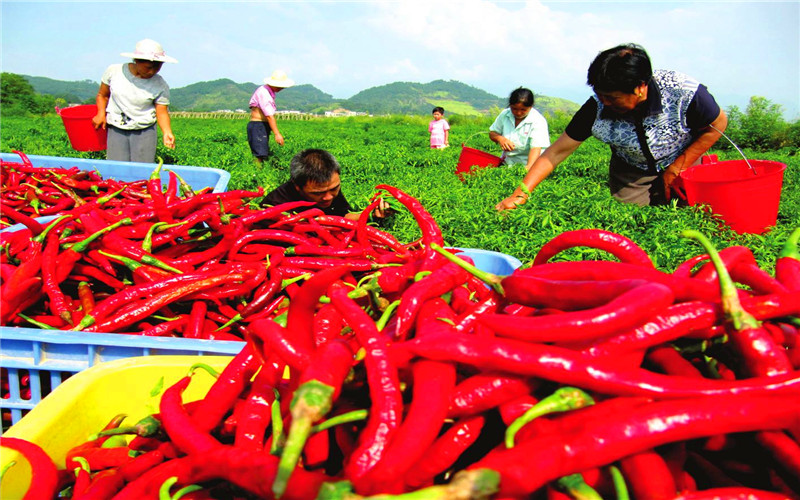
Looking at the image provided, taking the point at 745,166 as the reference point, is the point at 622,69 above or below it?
above

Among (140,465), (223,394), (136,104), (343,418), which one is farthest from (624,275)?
(136,104)

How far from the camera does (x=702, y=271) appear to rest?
179cm

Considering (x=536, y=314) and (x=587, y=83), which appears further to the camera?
(x=587, y=83)

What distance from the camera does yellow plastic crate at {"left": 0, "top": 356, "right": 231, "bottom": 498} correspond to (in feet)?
6.37

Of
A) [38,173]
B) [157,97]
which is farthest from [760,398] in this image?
[157,97]

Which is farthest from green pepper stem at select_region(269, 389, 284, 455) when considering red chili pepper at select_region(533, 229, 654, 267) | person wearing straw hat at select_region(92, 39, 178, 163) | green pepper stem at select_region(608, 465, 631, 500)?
person wearing straw hat at select_region(92, 39, 178, 163)

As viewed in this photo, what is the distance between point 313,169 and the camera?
4.58 metres

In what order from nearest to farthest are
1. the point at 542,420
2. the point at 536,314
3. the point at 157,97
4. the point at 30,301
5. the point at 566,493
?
the point at 566,493, the point at 542,420, the point at 536,314, the point at 30,301, the point at 157,97

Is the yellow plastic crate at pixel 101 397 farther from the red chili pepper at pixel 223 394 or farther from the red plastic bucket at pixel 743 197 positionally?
the red plastic bucket at pixel 743 197

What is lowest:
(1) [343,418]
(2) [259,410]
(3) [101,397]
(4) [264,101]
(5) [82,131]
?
(3) [101,397]

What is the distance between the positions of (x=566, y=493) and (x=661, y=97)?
496cm

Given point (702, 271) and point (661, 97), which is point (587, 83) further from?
point (702, 271)

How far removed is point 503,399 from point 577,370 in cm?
22

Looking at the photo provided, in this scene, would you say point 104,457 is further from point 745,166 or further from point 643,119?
point 745,166
